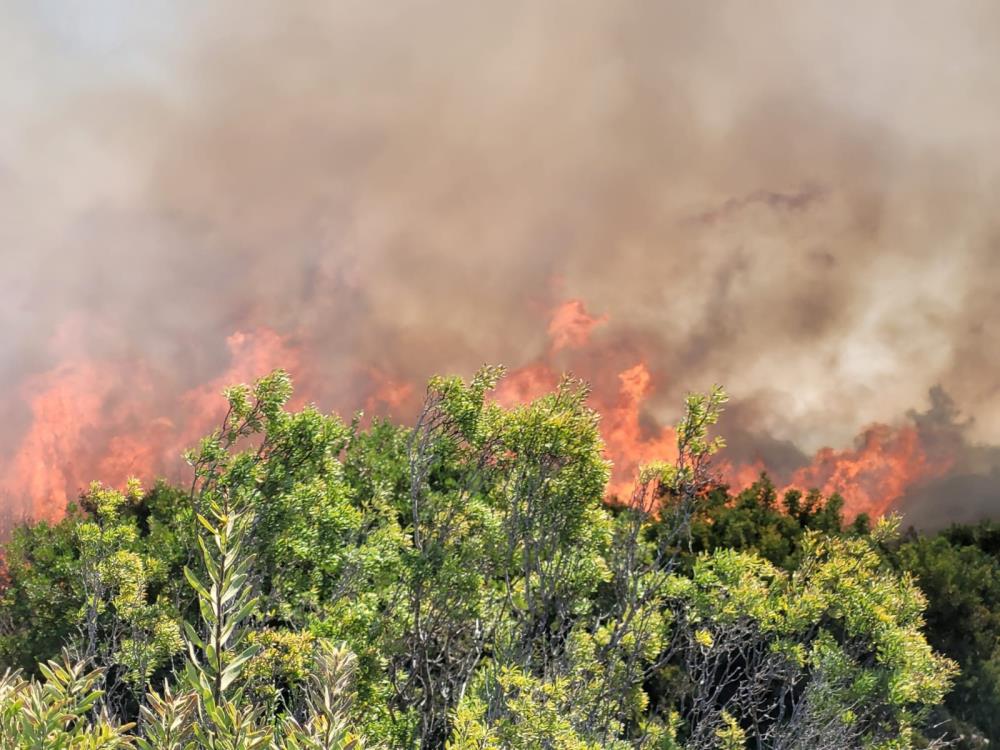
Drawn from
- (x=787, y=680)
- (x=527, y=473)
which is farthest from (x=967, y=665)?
(x=527, y=473)

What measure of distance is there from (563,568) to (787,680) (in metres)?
3.88

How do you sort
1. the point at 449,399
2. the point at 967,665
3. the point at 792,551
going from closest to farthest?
the point at 449,399 < the point at 967,665 < the point at 792,551

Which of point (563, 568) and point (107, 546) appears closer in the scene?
point (563, 568)

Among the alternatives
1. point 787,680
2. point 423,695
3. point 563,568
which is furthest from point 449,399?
point 787,680

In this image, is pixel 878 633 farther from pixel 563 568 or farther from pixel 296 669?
pixel 296 669

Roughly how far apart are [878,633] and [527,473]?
555 cm

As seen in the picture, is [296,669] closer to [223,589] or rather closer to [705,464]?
[705,464]

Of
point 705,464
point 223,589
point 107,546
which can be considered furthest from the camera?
point 107,546

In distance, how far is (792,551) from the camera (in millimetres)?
21203

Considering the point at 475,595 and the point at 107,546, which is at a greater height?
the point at 107,546

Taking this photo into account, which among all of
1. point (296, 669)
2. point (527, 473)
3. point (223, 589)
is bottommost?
point (223, 589)

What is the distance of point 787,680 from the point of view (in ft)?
44.3

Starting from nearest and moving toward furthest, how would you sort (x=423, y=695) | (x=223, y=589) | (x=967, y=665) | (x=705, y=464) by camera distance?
(x=223, y=589) → (x=705, y=464) → (x=423, y=695) → (x=967, y=665)

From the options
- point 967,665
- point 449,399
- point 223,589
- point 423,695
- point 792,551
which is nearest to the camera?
point 223,589
